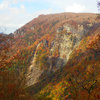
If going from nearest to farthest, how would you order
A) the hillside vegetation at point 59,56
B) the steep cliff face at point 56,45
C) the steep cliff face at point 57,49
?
the hillside vegetation at point 59,56 < the steep cliff face at point 57,49 < the steep cliff face at point 56,45

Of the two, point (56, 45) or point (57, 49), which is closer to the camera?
point (57, 49)

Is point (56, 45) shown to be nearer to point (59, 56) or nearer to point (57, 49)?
point (57, 49)

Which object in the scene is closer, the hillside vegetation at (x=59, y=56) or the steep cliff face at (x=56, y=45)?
the hillside vegetation at (x=59, y=56)

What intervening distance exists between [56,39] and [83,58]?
968 inches

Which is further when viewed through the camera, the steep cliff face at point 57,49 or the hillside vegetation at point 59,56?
the steep cliff face at point 57,49

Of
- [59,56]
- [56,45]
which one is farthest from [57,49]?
[59,56]

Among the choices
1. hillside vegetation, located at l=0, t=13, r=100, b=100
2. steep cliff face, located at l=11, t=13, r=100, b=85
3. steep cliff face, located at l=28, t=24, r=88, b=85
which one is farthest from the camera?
steep cliff face, located at l=11, t=13, r=100, b=85

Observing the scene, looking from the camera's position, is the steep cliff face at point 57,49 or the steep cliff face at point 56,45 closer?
the steep cliff face at point 57,49

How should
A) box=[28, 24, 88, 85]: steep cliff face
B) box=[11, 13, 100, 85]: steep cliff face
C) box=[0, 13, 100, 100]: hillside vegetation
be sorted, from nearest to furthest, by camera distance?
box=[0, 13, 100, 100]: hillside vegetation, box=[28, 24, 88, 85]: steep cliff face, box=[11, 13, 100, 85]: steep cliff face

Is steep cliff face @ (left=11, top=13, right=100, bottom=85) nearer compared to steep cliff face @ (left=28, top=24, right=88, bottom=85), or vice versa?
steep cliff face @ (left=28, top=24, right=88, bottom=85)

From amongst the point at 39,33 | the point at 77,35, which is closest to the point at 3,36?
the point at 77,35

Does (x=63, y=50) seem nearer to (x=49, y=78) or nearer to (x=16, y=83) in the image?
(x=49, y=78)

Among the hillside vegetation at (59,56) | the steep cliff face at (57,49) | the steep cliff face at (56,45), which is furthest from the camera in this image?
the steep cliff face at (56,45)

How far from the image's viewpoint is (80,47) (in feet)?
189
